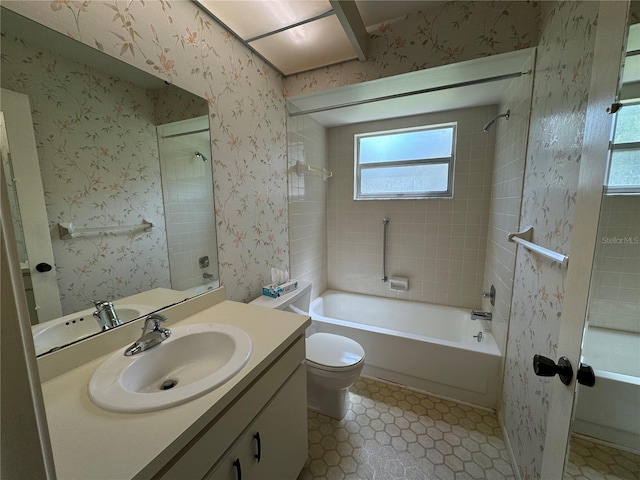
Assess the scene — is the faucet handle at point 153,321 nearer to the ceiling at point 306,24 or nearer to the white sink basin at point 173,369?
the white sink basin at point 173,369

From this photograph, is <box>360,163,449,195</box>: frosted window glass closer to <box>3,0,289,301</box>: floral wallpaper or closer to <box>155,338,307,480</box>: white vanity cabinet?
<box>3,0,289,301</box>: floral wallpaper

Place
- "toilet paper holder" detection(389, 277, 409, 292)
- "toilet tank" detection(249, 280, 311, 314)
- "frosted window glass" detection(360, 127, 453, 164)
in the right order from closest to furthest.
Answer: "toilet tank" detection(249, 280, 311, 314) → "frosted window glass" detection(360, 127, 453, 164) → "toilet paper holder" detection(389, 277, 409, 292)

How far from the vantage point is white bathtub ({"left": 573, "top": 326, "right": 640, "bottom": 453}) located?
521mm

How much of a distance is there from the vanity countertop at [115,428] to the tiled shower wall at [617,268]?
0.89 m

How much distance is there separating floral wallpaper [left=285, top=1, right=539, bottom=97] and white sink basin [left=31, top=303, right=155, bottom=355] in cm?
183

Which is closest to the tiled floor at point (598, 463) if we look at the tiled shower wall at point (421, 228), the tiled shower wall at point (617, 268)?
the tiled shower wall at point (617, 268)

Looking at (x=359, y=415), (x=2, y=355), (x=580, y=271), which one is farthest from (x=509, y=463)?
(x=2, y=355)

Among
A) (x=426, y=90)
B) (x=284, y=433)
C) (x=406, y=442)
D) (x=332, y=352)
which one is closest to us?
(x=284, y=433)

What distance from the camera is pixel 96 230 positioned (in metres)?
0.86

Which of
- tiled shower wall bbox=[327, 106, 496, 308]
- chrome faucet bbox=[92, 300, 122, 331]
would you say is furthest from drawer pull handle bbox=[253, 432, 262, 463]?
tiled shower wall bbox=[327, 106, 496, 308]

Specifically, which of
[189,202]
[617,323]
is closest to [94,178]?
[189,202]

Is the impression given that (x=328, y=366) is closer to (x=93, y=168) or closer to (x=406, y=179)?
(x=93, y=168)

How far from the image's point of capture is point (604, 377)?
0.54 meters

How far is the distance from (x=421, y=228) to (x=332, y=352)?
1.53 metres
